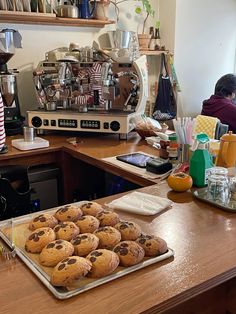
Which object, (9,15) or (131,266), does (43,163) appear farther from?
(131,266)

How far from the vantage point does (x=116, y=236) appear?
99cm

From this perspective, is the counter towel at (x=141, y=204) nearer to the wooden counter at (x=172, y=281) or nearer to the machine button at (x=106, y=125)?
the wooden counter at (x=172, y=281)

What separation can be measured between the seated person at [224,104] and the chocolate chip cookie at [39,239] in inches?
99.1

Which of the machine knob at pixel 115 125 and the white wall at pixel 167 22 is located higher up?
the white wall at pixel 167 22

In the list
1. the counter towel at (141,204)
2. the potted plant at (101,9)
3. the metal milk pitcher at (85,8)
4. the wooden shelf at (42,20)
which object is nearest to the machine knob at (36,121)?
the wooden shelf at (42,20)

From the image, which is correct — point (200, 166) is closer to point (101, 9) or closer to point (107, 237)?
point (107, 237)

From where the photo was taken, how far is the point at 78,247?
932 millimetres

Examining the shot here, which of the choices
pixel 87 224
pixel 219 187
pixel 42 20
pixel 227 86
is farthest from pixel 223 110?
pixel 87 224

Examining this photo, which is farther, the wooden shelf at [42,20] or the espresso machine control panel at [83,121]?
the wooden shelf at [42,20]

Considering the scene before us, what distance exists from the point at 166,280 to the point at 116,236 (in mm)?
180

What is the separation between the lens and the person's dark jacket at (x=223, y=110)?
3195 mm

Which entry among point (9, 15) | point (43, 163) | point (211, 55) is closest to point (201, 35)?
point (211, 55)

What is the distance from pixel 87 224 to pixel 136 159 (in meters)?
0.84

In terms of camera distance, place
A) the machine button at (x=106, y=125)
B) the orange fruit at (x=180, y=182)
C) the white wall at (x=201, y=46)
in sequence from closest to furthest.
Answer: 1. the orange fruit at (x=180, y=182)
2. the machine button at (x=106, y=125)
3. the white wall at (x=201, y=46)
